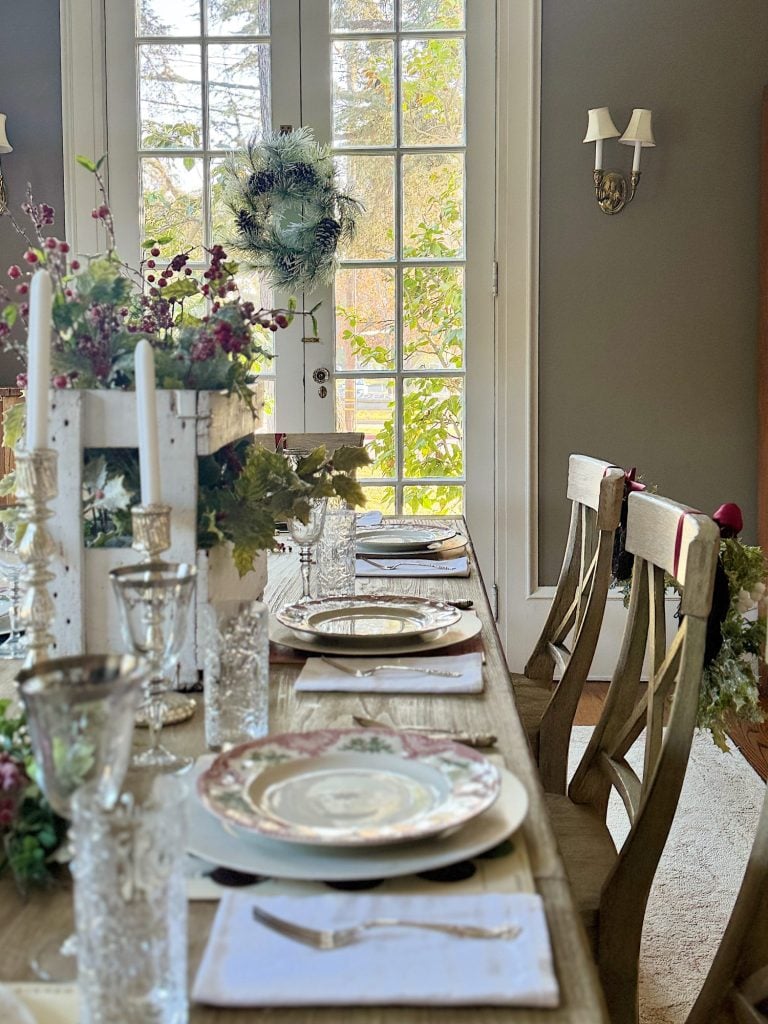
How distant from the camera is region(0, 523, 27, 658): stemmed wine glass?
1.50 metres

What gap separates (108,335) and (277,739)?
22.8 inches

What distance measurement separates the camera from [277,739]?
3.34 feet

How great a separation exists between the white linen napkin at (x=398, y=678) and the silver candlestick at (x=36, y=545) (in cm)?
35

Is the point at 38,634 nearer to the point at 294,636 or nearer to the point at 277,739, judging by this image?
the point at 277,739

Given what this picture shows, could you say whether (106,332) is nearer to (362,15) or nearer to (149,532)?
(149,532)

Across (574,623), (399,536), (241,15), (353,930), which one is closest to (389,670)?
(353,930)

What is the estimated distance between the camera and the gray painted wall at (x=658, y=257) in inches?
150

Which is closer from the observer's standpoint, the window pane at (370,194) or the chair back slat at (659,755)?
the chair back slat at (659,755)

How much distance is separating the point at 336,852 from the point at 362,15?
3.72 meters

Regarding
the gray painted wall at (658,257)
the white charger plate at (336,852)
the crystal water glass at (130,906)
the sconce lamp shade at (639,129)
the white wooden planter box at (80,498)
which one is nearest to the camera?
the crystal water glass at (130,906)

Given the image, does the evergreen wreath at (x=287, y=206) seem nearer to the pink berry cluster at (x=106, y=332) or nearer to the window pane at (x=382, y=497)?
the window pane at (x=382, y=497)

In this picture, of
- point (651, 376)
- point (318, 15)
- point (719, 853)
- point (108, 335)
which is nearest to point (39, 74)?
point (318, 15)

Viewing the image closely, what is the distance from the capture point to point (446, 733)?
114 cm

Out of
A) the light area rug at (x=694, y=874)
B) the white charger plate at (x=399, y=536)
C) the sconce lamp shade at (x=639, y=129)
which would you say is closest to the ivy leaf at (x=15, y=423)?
the white charger plate at (x=399, y=536)
